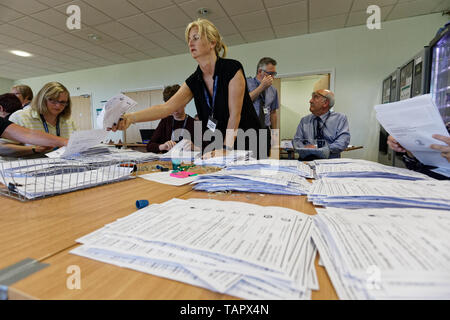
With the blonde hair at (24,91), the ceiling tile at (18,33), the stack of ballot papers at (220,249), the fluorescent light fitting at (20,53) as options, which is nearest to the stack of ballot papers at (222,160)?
the stack of ballot papers at (220,249)

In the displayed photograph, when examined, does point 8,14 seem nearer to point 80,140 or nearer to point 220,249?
point 80,140

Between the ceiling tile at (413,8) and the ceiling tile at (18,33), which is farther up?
the ceiling tile at (413,8)

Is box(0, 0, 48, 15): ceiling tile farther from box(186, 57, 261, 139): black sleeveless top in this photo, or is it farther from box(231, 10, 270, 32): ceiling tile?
box(186, 57, 261, 139): black sleeveless top

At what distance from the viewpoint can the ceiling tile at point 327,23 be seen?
135 inches

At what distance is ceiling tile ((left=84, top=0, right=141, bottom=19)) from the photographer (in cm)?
295

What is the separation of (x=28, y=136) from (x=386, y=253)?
1.54m

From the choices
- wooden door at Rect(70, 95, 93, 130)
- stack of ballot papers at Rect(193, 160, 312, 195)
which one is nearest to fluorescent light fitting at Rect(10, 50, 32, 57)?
wooden door at Rect(70, 95, 93, 130)

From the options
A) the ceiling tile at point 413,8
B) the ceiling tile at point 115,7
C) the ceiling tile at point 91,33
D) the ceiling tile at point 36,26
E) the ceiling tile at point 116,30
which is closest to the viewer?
the ceiling tile at point 115,7

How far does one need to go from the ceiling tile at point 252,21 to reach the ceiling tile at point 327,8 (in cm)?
65

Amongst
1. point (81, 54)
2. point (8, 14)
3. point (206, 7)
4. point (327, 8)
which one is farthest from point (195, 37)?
point (81, 54)

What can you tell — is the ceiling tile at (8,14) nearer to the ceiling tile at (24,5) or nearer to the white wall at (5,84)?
the ceiling tile at (24,5)
